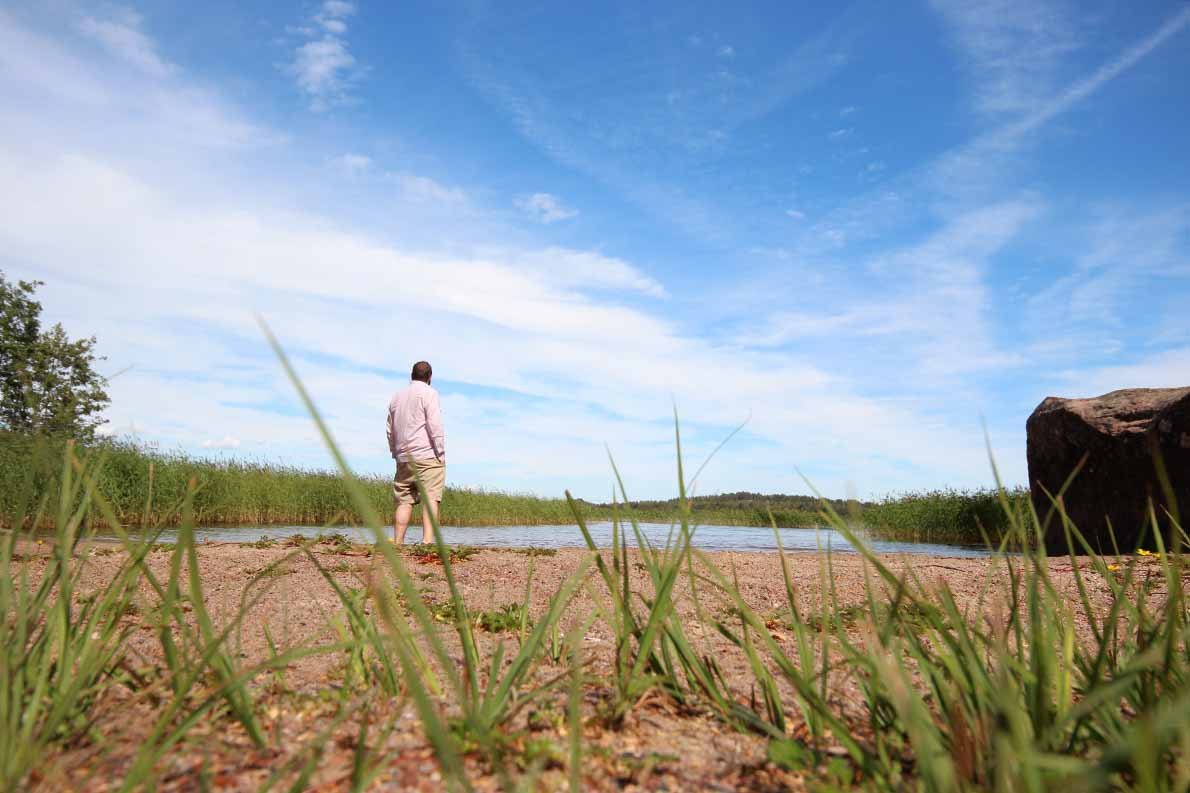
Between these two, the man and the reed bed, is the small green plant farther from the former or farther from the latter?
the man

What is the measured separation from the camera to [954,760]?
4.05ft

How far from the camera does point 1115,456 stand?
31.9 feet

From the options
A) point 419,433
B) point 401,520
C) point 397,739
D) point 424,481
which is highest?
point 419,433

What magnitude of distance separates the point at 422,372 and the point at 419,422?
1.81 ft

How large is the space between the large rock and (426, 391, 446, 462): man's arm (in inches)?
295

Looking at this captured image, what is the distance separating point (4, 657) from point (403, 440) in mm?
6658

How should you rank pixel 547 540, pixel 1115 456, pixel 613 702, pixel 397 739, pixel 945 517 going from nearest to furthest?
pixel 397 739, pixel 613 702, pixel 1115 456, pixel 547 540, pixel 945 517

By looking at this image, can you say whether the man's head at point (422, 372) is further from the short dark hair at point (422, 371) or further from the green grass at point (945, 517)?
the green grass at point (945, 517)

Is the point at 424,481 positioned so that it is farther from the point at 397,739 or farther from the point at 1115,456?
the point at 1115,456

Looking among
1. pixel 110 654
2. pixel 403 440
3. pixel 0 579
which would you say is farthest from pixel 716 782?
pixel 403 440

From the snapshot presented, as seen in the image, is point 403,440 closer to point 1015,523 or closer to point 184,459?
point 1015,523

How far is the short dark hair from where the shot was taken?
8.05 m

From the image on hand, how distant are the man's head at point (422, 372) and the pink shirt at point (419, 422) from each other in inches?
2.2

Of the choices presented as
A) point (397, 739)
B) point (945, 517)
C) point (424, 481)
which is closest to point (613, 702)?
point (397, 739)
